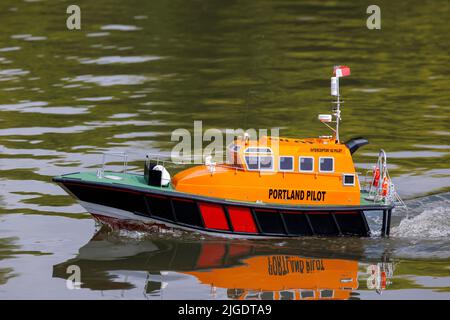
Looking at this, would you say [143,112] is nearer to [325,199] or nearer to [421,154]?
[421,154]

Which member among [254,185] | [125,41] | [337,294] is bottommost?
[337,294]

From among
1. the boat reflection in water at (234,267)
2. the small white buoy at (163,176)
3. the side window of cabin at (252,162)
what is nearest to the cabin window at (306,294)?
the boat reflection in water at (234,267)

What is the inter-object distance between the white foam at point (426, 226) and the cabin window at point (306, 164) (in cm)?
318

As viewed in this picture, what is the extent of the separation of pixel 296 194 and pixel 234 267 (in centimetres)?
306

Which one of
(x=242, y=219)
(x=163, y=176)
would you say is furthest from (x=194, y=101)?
(x=242, y=219)

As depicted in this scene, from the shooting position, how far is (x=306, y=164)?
2694cm

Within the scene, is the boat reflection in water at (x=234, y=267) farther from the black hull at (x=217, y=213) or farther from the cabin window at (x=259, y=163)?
the cabin window at (x=259, y=163)

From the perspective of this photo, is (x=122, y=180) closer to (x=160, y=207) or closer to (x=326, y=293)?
(x=160, y=207)

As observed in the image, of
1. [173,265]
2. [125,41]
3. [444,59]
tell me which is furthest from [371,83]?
[173,265]

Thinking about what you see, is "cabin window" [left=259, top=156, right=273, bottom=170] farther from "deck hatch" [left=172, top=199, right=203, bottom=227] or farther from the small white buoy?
the small white buoy

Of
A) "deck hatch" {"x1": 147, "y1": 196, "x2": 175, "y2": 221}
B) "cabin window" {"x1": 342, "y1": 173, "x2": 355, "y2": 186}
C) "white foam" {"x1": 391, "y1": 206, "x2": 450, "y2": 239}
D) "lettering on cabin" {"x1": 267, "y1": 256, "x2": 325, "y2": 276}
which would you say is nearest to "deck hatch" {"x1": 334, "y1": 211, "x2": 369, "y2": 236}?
"cabin window" {"x1": 342, "y1": 173, "x2": 355, "y2": 186}

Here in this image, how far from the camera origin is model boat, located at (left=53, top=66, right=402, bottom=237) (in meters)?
26.7

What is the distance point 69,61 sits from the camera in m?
47.7

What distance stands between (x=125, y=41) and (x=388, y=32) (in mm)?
14076
